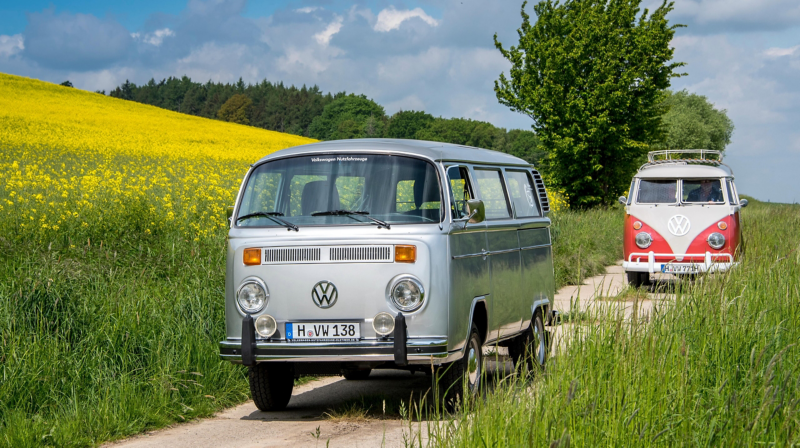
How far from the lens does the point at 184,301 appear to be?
28.5 ft

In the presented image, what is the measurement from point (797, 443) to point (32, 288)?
22.0ft

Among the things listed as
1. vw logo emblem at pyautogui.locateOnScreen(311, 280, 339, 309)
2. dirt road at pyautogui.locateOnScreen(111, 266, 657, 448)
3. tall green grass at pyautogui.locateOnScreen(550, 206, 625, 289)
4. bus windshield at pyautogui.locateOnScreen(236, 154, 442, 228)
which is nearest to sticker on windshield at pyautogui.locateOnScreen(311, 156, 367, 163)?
bus windshield at pyautogui.locateOnScreen(236, 154, 442, 228)

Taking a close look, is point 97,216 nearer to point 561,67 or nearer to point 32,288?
point 32,288

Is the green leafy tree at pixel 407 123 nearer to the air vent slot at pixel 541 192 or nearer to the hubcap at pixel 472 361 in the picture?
the air vent slot at pixel 541 192

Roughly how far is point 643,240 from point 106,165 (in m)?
14.0

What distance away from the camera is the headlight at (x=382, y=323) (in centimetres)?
614

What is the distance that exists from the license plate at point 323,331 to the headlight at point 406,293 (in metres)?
0.35

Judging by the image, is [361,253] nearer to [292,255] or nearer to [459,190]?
[292,255]

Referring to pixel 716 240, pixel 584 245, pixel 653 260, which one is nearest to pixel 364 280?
pixel 653 260

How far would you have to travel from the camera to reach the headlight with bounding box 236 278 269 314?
6383 millimetres

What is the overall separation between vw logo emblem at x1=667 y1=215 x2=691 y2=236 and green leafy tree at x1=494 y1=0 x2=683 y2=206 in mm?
18320

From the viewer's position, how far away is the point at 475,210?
21.6 ft

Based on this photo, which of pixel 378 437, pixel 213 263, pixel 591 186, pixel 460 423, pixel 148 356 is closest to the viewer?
pixel 460 423

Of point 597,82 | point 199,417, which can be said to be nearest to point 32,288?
point 199,417
